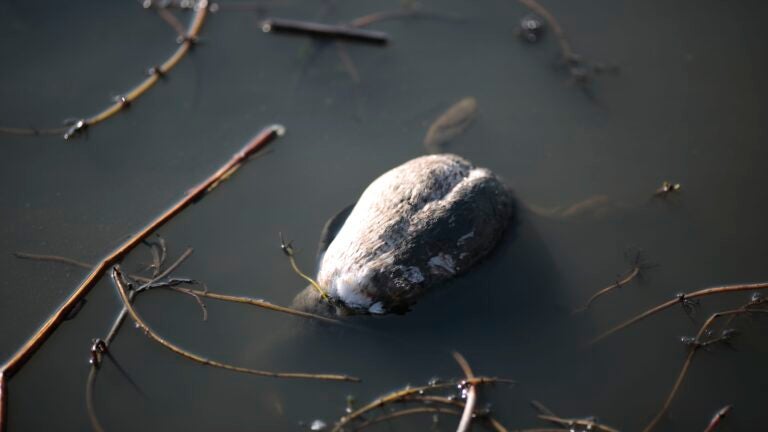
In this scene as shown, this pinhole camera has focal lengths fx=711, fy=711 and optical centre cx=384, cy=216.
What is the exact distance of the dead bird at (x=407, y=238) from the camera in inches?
171

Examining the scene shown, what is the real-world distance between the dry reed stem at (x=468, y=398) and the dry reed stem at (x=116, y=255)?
217cm

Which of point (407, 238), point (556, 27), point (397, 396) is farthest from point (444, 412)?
point (556, 27)

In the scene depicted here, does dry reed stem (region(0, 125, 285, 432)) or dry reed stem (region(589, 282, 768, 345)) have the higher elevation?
dry reed stem (region(0, 125, 285, 432))

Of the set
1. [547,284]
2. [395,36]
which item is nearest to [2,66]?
[395,36]

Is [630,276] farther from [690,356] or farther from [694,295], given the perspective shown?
[690,356]

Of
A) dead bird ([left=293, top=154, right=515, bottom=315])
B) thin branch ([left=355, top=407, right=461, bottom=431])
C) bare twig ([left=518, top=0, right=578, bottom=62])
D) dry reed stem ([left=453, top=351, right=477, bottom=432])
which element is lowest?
thin branch ([left=355, top=407, right=461, bottom=431])

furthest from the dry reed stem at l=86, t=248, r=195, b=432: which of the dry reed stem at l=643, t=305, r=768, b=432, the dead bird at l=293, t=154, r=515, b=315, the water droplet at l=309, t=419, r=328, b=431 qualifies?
the dry reed stem at l=643, t=305, r=768, b=432

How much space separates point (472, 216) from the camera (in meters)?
4.56

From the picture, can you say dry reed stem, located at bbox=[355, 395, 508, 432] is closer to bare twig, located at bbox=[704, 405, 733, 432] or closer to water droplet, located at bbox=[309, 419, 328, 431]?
water droplet, located at bbox=[309, 419, 328, 431]

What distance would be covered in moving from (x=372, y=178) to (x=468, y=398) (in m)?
1.81

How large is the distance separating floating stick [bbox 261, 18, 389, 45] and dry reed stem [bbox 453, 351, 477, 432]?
2881 millimetres

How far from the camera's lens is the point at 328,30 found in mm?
6062

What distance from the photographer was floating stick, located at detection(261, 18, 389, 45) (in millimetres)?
6051

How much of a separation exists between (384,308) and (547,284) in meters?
1.15
